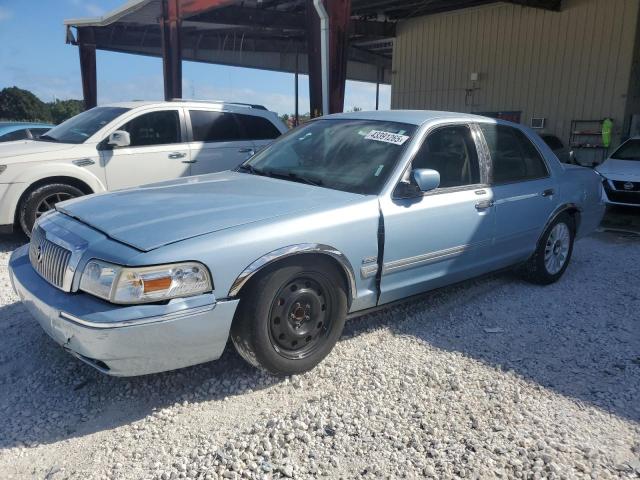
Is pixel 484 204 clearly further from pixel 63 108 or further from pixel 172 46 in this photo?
pixel 63 108

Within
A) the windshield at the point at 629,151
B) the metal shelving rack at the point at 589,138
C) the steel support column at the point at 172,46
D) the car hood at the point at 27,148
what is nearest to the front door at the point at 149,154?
the car hood at the point at 27,148

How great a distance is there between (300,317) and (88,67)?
20.7 meters

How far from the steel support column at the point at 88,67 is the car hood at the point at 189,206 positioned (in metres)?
18.8

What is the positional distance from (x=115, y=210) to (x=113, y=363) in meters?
0.98

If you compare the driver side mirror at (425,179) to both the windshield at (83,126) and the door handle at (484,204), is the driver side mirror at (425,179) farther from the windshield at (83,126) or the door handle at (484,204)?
the windshield at (83,126)

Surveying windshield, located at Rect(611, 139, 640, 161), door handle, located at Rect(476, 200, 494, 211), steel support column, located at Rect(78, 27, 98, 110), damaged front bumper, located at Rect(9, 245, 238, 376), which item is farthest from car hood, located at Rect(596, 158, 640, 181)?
steel support column, located at Rect(78, 27, 98, 110)

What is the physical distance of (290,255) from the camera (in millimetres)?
2953

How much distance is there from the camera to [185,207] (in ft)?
10.3

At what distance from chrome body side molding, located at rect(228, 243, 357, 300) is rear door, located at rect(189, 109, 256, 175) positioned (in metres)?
4.06

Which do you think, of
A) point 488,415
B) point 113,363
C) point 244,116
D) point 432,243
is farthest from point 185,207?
point 244,116

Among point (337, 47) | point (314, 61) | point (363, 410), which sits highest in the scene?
point (337, 47)

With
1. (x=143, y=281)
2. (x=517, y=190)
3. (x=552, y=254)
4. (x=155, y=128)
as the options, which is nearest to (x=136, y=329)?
(x=143, y=281)

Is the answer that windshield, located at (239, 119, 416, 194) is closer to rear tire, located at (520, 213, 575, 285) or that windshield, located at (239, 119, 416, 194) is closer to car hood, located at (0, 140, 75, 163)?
rear tire, located at (520, 213, 575, 285)

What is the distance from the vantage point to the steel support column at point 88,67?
20266mm
